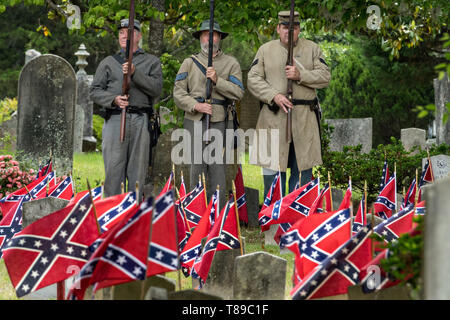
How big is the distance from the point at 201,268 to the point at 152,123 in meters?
2.84

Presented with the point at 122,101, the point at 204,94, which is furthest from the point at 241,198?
the point at 122,101

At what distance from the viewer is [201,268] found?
549cm

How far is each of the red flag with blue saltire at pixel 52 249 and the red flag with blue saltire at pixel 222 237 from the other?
1.09 meters

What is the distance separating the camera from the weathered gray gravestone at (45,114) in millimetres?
10961

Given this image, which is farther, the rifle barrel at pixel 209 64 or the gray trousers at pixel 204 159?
the gray trousers at pixel 204 159

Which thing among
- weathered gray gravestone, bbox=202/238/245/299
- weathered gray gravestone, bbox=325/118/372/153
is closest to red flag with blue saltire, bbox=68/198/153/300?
weathered gray gravestone, bbox=202/238/245/299

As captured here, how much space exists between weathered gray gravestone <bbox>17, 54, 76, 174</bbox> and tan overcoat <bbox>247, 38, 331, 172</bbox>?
3.66m

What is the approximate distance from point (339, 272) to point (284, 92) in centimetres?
400

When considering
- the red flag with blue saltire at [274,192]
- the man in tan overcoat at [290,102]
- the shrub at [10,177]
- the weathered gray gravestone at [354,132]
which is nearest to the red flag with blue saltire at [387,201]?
the man in tan overcoat at [290,102]

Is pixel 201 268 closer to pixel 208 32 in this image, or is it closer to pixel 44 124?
pixel 208 32

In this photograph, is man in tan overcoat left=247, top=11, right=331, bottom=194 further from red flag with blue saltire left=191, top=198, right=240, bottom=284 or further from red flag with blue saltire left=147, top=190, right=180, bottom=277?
red flag with blue saltire left=147, top=190, right=180, bottom=277

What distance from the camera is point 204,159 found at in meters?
8.25

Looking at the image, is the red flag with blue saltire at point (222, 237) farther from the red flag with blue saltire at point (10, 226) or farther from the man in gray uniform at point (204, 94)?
the man in gray uniform at point (204, 94)

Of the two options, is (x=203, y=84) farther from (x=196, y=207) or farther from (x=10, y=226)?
(x=10, y=226)
